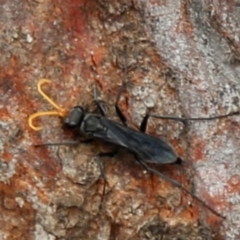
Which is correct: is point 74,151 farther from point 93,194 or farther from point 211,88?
point 211,88

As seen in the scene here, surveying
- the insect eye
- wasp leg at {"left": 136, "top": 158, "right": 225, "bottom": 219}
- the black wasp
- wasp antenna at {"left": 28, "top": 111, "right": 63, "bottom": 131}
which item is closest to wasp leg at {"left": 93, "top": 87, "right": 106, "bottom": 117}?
the black wasp

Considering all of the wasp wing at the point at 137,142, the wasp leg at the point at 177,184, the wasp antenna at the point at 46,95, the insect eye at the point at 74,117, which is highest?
the wasp antenna at the point at 46,95

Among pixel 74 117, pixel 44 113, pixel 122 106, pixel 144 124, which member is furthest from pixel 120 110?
pixel 44 113

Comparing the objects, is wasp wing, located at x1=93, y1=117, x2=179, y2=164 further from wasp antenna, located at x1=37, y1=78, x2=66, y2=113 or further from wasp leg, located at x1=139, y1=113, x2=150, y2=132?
wasp antenna, located at x1=37, y1=78, x2=66, y2=113

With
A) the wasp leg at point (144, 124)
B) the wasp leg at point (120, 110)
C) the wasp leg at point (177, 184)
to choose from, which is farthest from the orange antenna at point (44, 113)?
the wasp leg at point (177, 184)

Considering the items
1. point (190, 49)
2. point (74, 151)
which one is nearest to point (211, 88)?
point (190, 49)

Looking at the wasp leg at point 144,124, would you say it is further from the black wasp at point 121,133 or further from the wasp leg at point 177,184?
the wasp leg at point 177,184

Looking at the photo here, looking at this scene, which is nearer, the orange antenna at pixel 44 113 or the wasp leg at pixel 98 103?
the orange antenna at pixel 44 113

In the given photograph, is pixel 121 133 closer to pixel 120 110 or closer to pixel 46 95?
pixel 120 110
